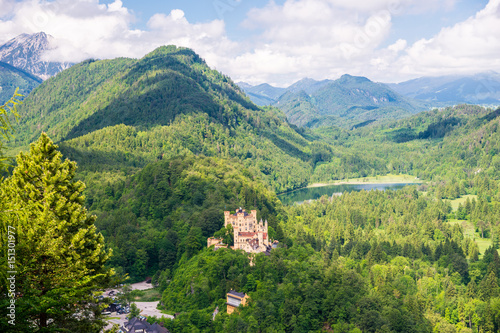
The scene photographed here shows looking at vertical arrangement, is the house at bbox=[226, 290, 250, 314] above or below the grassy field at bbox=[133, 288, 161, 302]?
above

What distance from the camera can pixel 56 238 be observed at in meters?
24.0

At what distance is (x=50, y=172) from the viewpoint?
2547 cm

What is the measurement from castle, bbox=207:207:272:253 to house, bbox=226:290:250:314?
12.5 m

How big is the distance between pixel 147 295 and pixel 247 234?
23576 millimetres

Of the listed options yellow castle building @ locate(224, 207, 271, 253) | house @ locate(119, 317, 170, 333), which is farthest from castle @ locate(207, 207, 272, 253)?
house @ locate(119, 317, 170, 333)

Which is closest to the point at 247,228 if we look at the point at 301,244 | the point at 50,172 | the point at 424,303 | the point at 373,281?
the point at 301,244

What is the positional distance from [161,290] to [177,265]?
8552 millimetres

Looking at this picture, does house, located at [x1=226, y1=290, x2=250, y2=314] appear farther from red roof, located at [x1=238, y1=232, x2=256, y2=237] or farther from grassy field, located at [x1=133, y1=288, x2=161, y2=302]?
grassy field, located at [x1=133, y1=288, x2=161, y2=302]

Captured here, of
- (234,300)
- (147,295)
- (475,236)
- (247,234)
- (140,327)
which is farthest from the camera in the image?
(475,236)

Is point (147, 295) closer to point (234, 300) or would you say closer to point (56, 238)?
point (234, 300)

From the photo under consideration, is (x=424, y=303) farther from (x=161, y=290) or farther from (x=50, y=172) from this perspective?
(x=50, y=172)

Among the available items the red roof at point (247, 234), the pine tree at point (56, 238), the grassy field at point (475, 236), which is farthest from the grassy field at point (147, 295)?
the grassy field at point (475, 236)

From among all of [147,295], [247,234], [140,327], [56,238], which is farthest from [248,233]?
[56,238]

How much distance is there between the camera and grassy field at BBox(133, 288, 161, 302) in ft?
285
